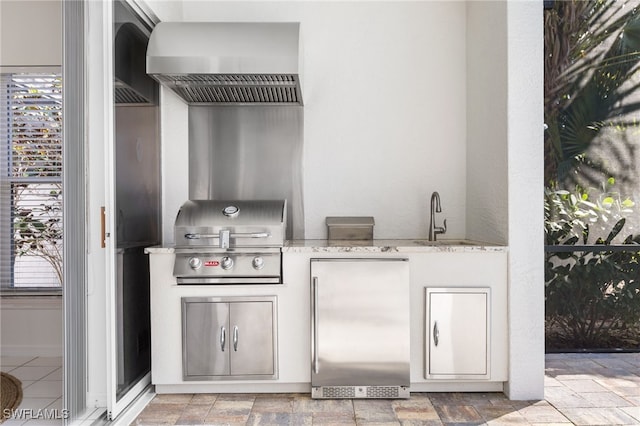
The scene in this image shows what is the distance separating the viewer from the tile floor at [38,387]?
→ 2.53 meters

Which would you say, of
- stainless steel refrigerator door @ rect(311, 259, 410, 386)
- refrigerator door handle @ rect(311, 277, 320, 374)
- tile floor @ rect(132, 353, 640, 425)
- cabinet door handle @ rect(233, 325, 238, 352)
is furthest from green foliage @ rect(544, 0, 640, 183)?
cabinet door handle @ rect(233, 325, 238, 352)

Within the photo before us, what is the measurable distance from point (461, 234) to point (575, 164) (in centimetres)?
97

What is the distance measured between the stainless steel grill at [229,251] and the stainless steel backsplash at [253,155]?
712 mm

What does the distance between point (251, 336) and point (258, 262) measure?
43cm

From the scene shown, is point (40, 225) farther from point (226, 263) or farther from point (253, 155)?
point (253, 155)

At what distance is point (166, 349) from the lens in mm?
2980

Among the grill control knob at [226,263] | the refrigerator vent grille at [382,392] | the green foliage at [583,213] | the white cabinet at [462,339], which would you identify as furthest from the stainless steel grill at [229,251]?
the green foliage at [583,213]

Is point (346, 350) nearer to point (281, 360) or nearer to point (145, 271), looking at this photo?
point (281, 360)

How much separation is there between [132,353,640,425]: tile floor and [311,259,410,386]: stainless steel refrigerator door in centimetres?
16

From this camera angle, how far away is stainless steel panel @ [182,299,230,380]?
2965mm

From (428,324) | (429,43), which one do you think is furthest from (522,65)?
(428,324)

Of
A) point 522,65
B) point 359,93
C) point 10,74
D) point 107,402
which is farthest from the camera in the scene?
point 359,93

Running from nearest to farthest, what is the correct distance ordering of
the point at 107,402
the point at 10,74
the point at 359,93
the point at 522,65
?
→ the point at 107,402, the point at 522,65, the point at 10,74, the point at 359,93

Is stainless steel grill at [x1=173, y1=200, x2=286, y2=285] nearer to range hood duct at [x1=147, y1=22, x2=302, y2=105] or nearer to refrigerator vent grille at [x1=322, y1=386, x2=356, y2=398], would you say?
refrigerator vent grille at [x1=322, y1=386, x2=356, y2=398]
